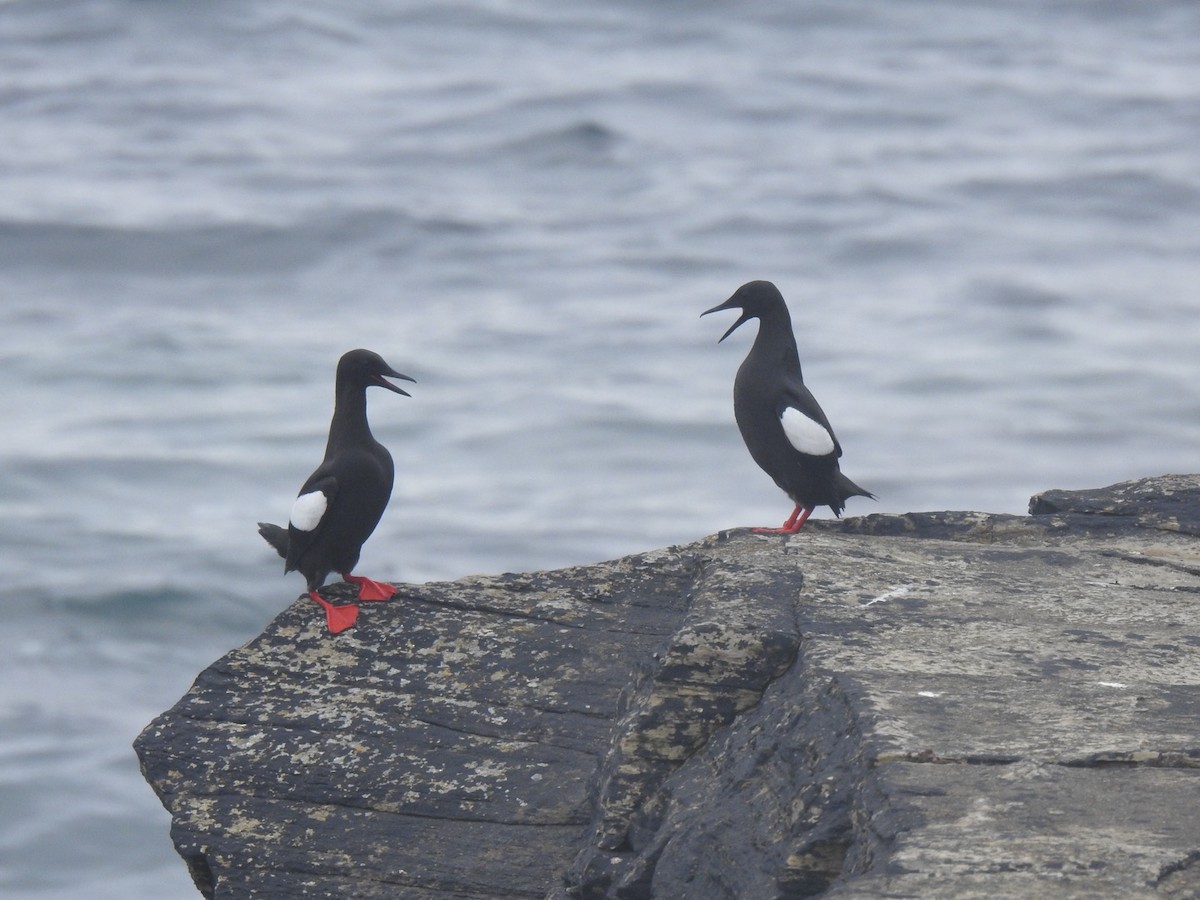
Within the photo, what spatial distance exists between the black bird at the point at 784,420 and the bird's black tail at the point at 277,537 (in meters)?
1.66

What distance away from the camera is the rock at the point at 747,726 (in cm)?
290

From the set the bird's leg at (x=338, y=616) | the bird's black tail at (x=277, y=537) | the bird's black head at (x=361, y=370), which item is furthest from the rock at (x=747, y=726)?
the bird's black head at (x=361, y=370)

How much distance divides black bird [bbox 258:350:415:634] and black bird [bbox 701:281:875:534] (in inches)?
51.3

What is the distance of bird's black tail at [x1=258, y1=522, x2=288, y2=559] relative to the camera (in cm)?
552

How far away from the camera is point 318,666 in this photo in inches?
177

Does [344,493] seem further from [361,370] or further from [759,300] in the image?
[759,300]

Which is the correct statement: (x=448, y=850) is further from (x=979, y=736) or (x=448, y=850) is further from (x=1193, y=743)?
(x=1193, y=743)

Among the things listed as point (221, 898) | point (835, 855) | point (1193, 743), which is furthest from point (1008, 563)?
point (221, 898)

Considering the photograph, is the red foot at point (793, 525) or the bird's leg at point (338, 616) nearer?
the bird's leg at point (338, 616)

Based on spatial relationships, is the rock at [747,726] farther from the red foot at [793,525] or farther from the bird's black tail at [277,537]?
the bird's black tail at [277,537]

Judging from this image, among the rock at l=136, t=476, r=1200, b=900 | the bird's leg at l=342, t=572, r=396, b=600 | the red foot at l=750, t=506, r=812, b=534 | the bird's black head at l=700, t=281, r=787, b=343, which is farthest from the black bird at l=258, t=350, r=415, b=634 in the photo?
the bird's black head at l=700, t=281, r=787, b=343

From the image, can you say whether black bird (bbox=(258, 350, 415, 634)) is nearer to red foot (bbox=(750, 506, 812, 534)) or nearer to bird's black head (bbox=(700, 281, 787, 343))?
red foot (bbox=(750, 506, 812, 534))

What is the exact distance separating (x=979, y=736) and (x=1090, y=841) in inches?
16.8

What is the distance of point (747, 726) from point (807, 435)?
221 centimetres
